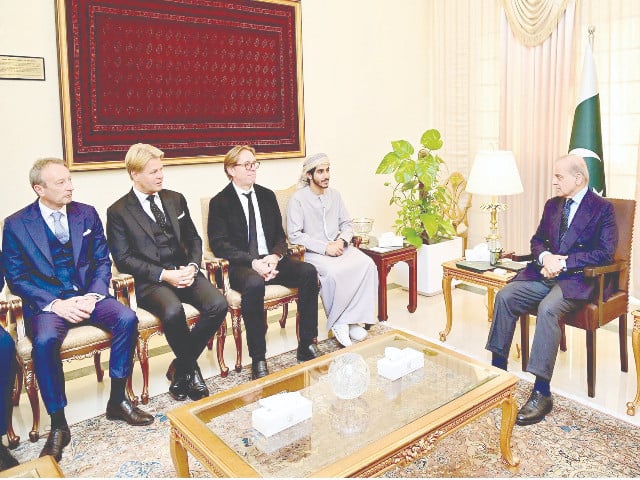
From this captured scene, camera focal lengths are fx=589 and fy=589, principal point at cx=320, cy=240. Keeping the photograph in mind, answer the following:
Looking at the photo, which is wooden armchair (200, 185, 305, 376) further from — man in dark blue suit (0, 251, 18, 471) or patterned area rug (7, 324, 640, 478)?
→ man in dark blue suit (0, 251, 18, 471)

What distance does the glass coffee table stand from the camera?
2.13 m

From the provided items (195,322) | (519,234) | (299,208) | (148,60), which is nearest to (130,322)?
(195,322)

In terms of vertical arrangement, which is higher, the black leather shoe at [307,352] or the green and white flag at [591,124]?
the green and white flag at [591,124]

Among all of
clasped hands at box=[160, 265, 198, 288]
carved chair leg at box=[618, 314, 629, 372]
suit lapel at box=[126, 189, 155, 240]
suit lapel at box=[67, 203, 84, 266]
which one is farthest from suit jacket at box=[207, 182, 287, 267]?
carved chair leg at box=[618, 314, 629, 372]

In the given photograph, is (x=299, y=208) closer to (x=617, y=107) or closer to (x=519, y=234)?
(x=519, y=234)

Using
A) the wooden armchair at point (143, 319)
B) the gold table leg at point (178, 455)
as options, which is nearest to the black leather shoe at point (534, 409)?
the gold table leg at point (178, 455)

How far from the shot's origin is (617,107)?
5.01 m

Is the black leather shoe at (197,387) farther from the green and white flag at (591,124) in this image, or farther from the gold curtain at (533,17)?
the gold curtain at (533,17)

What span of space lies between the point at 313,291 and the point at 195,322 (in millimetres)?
873

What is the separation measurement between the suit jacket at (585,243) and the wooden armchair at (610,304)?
0.23ft

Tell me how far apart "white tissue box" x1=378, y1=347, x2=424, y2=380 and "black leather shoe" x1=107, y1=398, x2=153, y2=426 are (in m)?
1.35

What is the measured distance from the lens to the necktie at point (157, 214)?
149 inches

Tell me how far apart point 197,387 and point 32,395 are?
0.90 meters

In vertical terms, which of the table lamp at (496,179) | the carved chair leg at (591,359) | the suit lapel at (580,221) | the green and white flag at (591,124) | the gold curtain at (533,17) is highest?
the gold curtain at (533,17)
